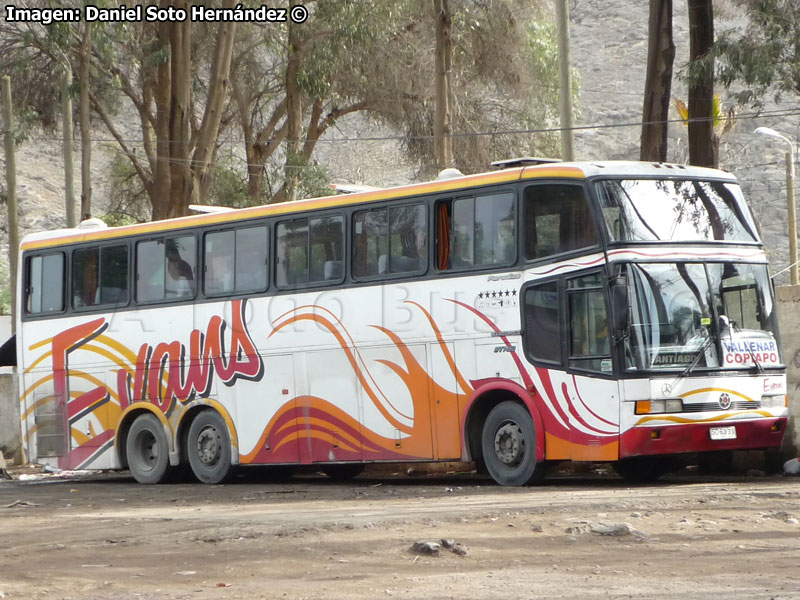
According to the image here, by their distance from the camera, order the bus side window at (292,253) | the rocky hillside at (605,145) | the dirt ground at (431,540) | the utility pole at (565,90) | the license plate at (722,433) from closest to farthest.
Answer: the dirt ground at (431,540) → the license plate at (722,433) → the bus side window at (292,253) → the utility pole at (565,90) → the rocky hillside at (605,145)

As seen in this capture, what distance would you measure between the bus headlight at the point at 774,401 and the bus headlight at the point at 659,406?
1160 millimetres

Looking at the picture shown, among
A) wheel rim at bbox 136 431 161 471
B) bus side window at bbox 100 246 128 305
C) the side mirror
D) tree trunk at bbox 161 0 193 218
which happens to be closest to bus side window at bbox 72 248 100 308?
bus side window at bbox 100 246 128 305

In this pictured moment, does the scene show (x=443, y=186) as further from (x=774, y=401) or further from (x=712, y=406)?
(x=774, y=401)

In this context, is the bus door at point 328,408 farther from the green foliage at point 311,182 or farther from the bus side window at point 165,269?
the green foliage at point 311,182

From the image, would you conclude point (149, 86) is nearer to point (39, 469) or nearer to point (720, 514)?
point (39, 469)

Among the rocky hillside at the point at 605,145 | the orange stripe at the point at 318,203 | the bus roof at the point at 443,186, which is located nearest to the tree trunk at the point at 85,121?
the orange stripe at the point at 318,203

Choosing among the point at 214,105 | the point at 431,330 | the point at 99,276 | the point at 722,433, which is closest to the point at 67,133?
the point at 214,105

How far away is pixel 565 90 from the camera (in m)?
23.2

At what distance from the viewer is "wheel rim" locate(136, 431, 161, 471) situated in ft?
67.8

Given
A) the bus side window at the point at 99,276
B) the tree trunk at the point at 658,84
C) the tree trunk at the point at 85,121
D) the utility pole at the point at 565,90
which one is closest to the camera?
the bus side window at the point at 99,276

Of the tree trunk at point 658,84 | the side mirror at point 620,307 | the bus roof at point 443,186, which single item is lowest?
the side mirror at point 620,307

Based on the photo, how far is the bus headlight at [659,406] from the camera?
48.3ft

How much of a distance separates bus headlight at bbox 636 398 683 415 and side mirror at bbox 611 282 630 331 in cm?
81

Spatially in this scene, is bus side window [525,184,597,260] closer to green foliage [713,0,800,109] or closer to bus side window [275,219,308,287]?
bus side window [275,219,308,287]
